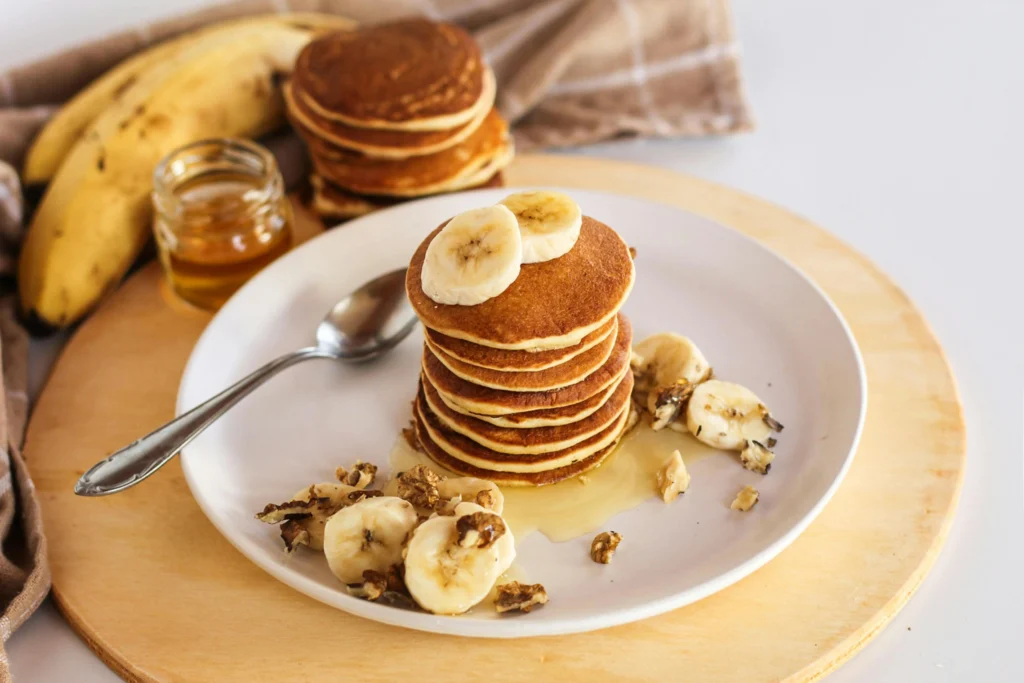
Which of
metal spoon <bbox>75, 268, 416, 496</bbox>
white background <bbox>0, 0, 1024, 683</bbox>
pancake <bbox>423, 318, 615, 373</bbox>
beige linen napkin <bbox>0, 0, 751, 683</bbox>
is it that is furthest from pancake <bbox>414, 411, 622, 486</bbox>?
beige linen napkin <bbox>0, 0, 751, 683</bbox>

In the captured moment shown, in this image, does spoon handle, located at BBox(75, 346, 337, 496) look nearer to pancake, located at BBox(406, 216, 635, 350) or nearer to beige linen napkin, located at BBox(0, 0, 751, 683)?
pancake, located at BBox(406, 216, 635, 350)

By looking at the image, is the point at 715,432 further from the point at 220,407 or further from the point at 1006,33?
the point at 1006,33

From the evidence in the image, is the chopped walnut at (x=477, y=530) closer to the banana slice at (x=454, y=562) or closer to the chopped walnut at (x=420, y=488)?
the banana slice at (x=454, y=562)

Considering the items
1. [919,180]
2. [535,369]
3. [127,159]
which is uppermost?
[535,369]

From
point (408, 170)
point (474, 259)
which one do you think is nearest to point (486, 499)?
point (474, 259)

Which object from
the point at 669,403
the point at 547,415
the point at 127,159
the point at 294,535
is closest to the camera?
the point at 294,535

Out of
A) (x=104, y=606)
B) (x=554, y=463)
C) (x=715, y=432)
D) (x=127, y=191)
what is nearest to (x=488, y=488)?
(x=554, y=463)

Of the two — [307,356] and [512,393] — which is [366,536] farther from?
[307,356]
